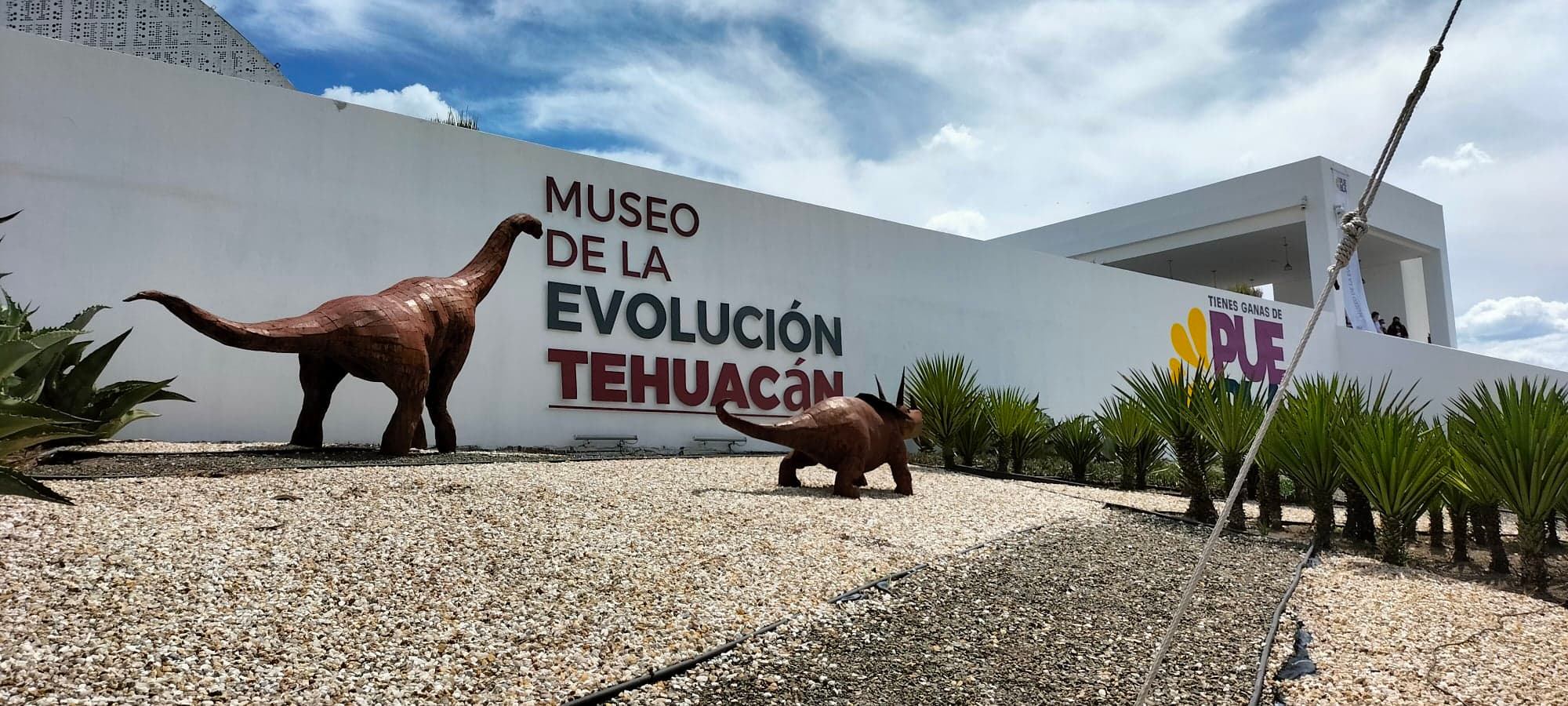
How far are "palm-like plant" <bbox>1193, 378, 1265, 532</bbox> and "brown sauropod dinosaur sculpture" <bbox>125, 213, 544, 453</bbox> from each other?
5.02 m

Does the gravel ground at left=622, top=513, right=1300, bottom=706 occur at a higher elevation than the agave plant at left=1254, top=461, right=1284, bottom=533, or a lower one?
lower

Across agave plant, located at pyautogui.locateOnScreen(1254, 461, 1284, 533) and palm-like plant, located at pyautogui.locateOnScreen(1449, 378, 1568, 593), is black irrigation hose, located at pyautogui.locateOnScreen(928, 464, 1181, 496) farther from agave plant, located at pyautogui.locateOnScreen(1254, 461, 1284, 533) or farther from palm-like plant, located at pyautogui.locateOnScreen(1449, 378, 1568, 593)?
palm-like plant, located at pyautogui.locateOnScreen(1449, 378, 1568, 593)

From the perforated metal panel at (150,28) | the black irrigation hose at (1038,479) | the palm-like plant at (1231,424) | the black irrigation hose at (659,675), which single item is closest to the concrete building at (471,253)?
the black irrigation hose at (1038,479)

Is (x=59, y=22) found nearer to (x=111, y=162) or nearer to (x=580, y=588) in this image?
(x=111, y=162)

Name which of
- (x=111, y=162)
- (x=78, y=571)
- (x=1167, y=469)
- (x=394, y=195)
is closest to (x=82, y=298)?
(x=111, y=162)

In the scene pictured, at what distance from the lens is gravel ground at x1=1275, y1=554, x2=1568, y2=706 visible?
323cm

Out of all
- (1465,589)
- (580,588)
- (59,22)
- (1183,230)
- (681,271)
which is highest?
(59,22)

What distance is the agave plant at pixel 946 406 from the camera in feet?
31.2

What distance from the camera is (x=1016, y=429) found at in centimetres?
956

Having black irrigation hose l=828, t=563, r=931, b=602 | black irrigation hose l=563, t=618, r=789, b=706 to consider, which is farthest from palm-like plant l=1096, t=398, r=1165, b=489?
black irrigation hose l=563, t=618, r=789, b=706

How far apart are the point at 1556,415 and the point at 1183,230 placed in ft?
54.6

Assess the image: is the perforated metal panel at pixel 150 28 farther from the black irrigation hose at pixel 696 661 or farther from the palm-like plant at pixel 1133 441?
the black irrigation hose at pixel 696 661

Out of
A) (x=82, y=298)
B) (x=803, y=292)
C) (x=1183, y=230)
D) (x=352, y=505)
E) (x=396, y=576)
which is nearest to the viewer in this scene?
(x=396, y=576)

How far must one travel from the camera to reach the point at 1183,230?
20547mm
